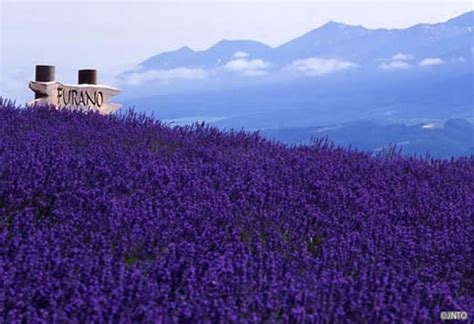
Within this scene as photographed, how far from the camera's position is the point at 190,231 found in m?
3.73

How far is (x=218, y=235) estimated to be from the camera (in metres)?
3.67

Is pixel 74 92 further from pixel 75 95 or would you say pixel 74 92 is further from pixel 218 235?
pixel 218 235

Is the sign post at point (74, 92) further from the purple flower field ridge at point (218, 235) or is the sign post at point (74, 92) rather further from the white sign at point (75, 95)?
the purple flower field ridge at point (218, 235)

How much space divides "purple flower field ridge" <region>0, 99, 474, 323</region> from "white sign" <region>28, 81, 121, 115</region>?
280cm

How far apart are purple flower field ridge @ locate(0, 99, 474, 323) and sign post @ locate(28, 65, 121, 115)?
111 inches

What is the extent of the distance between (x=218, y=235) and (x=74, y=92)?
246 inches

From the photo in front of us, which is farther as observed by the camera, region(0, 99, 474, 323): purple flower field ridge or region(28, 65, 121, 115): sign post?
region(28, 65, 121, 115): sign post

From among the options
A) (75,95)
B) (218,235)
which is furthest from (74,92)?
(218,235)

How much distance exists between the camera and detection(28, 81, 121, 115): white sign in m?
9.12

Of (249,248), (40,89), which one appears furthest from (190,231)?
(40,89)

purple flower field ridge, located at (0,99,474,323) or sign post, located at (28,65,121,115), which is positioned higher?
sign post, located at (28,65,121,115)

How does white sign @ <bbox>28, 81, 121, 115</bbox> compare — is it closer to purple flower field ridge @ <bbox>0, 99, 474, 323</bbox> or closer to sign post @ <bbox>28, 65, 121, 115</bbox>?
sign post @ <bbox>28, 65, 121, 115</bbox>

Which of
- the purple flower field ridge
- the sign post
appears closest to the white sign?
the sign post

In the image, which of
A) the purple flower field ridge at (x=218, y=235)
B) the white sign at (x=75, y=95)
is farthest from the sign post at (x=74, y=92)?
the purple flower field ridge at (x=218, y=235)
